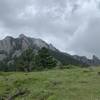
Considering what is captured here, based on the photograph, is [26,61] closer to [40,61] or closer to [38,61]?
[38,61]

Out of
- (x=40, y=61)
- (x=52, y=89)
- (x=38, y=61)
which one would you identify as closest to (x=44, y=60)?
(x=40, y=61)

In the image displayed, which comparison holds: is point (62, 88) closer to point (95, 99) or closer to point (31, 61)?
point (95, 99)

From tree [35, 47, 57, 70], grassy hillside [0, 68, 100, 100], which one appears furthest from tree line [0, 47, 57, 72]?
grassy hillside [0, 68, 100, 100]

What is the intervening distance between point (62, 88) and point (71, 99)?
7441 millimetres

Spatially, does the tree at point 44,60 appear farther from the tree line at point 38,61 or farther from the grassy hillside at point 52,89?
the grassy hillside at point 52,89

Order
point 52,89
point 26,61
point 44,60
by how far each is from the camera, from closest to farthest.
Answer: point 52,89 → point 44,60 → point 26,61

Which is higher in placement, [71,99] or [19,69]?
[19,69]

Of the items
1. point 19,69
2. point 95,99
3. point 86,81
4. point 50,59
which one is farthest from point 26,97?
point 19,69

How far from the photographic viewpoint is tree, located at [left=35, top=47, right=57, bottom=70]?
100m

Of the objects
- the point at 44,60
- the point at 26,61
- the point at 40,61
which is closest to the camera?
the point at 40,61

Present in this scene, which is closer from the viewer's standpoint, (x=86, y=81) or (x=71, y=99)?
(x=71, y=99)

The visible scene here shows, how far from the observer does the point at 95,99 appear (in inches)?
1096

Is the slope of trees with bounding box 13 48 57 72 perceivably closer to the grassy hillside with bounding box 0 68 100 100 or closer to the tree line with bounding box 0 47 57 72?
the tree line with bounding box 0 47 57 72

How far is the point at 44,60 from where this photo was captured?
10069cm
